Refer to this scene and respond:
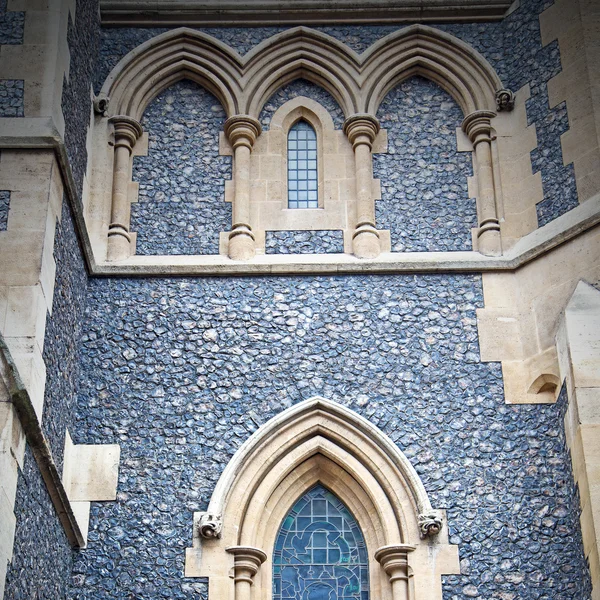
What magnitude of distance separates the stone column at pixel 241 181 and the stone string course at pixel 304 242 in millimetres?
201

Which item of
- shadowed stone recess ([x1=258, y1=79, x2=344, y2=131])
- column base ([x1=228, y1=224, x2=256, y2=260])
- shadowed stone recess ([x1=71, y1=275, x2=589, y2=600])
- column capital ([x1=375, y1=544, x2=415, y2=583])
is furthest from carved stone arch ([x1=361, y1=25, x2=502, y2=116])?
column capital ([x1=375, y1=544, x2=415, y2=583])

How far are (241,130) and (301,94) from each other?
32.6 inches

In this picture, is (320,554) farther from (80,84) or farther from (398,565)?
(80,84)

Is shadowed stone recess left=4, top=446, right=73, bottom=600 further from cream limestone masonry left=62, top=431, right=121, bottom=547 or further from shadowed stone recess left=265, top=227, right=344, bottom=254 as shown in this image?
shadowed stone recess left=265, top=227, right=344, bottom=254

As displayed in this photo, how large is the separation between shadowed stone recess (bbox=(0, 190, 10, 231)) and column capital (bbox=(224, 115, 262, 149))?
3.01 m

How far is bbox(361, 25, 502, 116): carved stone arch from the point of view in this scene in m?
12.2

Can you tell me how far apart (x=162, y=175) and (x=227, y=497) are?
337cm

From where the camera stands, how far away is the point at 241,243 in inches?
450

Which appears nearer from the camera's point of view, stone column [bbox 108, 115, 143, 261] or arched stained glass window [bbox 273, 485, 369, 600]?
arched stained glass window [bbox 273, 485, 369, 600]

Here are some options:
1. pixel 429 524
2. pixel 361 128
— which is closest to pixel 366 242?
pixel 361 128

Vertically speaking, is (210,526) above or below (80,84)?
below

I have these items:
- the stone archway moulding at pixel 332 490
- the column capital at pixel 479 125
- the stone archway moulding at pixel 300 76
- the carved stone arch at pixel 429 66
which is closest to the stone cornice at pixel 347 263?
the stone archway moulding at pixel 300 76

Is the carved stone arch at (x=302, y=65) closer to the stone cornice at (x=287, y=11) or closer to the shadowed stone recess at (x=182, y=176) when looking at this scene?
the stone cornice at (x=287, y=11)

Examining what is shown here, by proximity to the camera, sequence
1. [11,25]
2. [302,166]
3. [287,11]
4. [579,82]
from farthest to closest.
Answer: [287,11], [302,166], [579,82], [11,25]
